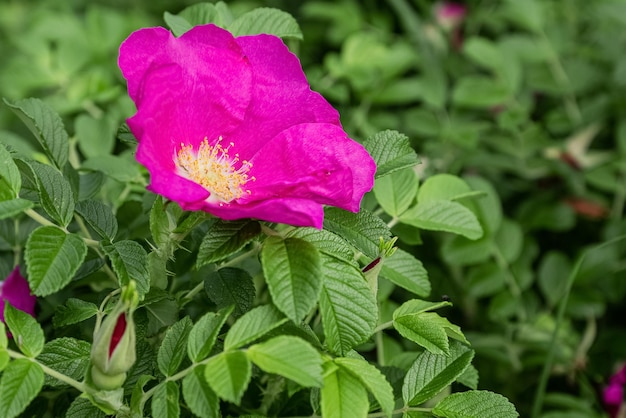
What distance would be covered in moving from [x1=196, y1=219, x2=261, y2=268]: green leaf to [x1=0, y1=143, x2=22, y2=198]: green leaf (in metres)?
0.17

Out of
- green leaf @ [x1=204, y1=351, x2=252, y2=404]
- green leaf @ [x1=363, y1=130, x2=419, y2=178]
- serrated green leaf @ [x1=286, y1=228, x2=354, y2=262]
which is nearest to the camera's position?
green leaf @ [x1=204, y1=351, x2=252, y2=404]

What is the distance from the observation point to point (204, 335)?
72 centimetres

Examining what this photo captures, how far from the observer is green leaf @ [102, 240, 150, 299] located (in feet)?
2.37

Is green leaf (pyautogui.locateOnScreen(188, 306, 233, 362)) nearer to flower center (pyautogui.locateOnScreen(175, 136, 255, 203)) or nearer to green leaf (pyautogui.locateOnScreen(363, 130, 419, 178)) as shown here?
flower center (pyautogui.locateOnScreen(175, 136, 255, 203))

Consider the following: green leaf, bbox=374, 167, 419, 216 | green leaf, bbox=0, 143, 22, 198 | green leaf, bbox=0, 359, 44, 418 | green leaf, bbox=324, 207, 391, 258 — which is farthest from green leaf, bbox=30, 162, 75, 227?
green leaf, bbox=374, 167, 419, 216

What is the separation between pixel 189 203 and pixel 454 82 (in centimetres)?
132

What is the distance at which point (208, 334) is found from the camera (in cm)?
72

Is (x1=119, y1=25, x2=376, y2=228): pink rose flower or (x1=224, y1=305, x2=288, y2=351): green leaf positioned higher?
(x1=119, y1=25, x2=376, y2=228): pink rose flower

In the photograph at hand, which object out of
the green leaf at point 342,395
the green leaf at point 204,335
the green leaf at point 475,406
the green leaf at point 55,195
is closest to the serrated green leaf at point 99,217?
the green leaf at point 55,195

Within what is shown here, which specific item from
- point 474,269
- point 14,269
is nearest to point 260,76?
point 14,269

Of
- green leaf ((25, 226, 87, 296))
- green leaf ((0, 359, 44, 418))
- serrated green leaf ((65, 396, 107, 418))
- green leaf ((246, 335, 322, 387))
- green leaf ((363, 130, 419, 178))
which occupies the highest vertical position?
green leaf ((363, 130, 419, 178))

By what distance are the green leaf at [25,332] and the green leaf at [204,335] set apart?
127 mm

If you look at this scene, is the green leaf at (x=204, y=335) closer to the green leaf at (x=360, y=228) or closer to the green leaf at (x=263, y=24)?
the green leaf at (x=360, y=228)

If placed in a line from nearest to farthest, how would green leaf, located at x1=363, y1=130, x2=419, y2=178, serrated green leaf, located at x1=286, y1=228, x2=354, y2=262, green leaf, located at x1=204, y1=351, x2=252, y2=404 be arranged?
green leaf, located at x1=204, y1=351, x2=252, y2=404, serrated green leaf, located at x1=286, y1=228, x2=354, y2=262, green leaf, located at x1=363, y1=130, x2=419, y2=178
